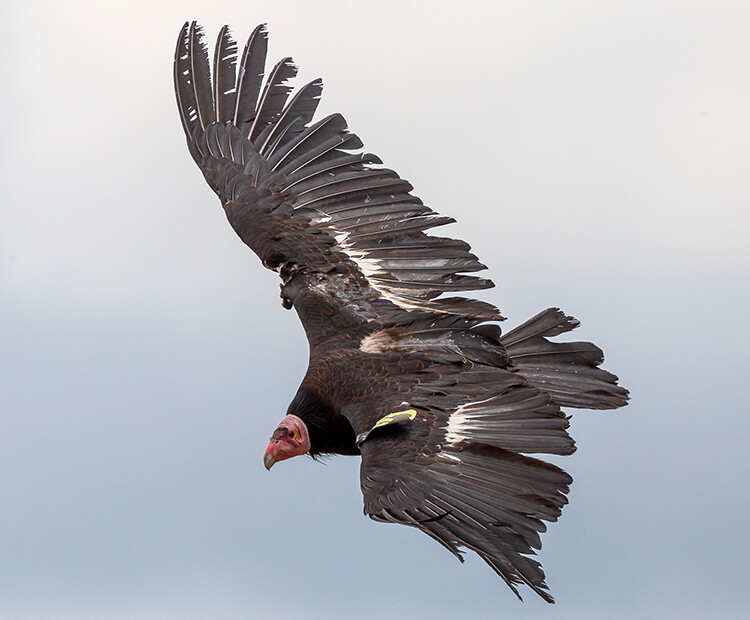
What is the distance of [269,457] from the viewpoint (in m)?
14.2

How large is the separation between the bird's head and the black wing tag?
150cm

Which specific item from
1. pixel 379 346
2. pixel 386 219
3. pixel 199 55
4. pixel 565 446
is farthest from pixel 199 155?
pixel 565 446

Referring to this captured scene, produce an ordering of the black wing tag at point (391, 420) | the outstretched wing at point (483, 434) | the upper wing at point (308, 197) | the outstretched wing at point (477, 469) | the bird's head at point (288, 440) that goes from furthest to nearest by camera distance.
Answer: the upper wing at point (308, 197) < the bird's head at point (288, 440) < the black wing tag at point (391, 420) < the outstretched wing at point (483, 434) < the outstretched wing at point (477, 469)

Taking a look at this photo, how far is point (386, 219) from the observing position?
48.3 ft

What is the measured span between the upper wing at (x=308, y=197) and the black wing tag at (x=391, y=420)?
1586 millimetres

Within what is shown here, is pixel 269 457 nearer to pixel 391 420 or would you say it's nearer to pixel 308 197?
pixel 391 420

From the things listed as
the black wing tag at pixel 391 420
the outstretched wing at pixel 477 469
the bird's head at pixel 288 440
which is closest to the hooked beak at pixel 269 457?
the bird's head at pixel 288 440

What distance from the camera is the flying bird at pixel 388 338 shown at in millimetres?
11805

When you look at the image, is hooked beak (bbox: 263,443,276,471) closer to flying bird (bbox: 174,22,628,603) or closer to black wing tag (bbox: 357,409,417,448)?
flying bird (bbox: 174,22,628,603)

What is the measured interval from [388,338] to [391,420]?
1577mm

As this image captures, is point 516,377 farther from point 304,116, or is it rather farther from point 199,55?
point 199,55

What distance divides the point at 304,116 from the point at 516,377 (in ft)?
13.1

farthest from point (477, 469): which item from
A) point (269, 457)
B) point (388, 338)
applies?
point (269, 457)

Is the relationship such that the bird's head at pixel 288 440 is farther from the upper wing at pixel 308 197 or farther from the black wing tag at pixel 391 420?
the black wing tag at pixel 391 420
